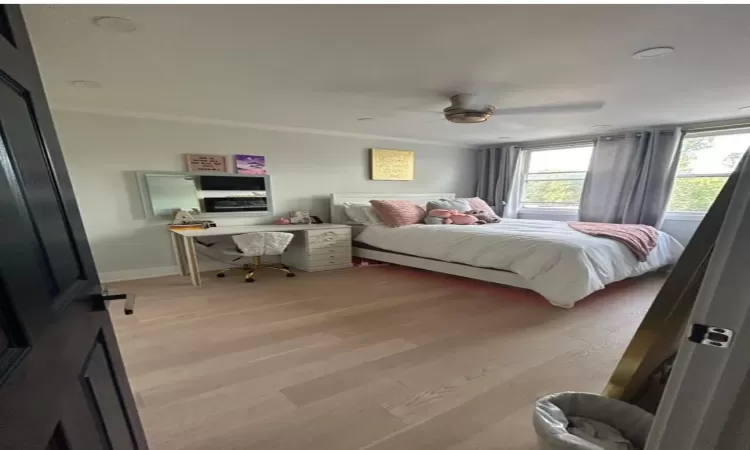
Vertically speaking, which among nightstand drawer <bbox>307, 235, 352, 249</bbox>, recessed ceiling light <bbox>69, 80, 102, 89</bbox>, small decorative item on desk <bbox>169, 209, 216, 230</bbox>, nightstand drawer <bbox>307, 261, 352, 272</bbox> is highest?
recessed ceiling light <bbox>69, 80, 102, 89</bbox>

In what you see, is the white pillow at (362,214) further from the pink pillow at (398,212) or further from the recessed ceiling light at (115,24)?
the recessed ceiling light at (115,24)

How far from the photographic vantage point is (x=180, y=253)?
13.0 feet

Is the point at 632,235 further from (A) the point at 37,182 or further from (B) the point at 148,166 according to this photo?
(B) the point at 148,166

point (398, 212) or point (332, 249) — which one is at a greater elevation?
point (398, 212)

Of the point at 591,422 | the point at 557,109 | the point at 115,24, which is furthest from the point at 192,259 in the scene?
the point at 557,109

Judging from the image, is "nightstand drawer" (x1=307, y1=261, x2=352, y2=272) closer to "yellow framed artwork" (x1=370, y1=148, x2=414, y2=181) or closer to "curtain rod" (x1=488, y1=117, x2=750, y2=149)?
"yellow framed artwork" (x1=370, y1=148, x2=414, y2=181)

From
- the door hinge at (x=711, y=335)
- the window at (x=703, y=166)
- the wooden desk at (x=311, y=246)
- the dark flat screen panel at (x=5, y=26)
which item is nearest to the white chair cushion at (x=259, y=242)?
the wooden desk at (x=311, y=246)

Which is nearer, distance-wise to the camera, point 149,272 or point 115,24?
point 115,24

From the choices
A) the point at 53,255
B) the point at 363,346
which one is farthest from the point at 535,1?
the point at 363,346

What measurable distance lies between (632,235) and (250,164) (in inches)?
173

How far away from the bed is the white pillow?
0.23 m

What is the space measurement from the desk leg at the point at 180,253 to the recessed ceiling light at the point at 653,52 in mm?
4501

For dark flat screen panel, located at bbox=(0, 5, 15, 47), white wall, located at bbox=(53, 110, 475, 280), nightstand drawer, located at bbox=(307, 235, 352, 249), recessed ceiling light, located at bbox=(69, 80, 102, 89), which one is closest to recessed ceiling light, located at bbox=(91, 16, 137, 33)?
recessed ceiling light, located at bbox=(69, 80, 102, 89)

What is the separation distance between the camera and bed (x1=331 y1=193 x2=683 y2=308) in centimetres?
271
